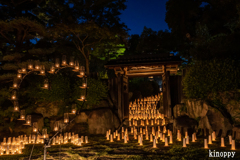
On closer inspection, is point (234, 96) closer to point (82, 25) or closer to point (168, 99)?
point (168, 99)

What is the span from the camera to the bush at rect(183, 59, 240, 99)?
8.58m

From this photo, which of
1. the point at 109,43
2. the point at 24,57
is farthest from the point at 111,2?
the point at 24,57

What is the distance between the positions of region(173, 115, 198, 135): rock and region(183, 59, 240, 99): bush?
4.01 feet

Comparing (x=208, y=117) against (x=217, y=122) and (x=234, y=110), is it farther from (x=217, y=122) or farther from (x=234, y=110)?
(x=234, y=110)

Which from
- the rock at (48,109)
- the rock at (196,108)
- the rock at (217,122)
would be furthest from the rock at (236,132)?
the rock at (48,109)

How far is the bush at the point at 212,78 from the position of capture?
858 centimetres

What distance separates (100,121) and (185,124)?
4.53 metres

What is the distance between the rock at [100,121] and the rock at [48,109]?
2.50 metres

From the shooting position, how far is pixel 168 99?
1158 centimetres

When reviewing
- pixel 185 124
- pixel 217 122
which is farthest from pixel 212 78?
pixel 185 124

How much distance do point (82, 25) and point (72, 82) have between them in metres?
4.04

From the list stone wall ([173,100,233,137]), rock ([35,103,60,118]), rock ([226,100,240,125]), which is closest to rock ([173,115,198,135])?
stone wall ([173,100,233,137])

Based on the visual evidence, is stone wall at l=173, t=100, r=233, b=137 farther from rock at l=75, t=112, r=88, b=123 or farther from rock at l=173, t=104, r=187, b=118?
rock at l=75, t=112, r=88, b=123

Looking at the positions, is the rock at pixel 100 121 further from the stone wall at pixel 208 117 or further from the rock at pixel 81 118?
the stone wall at pixel 208 117
